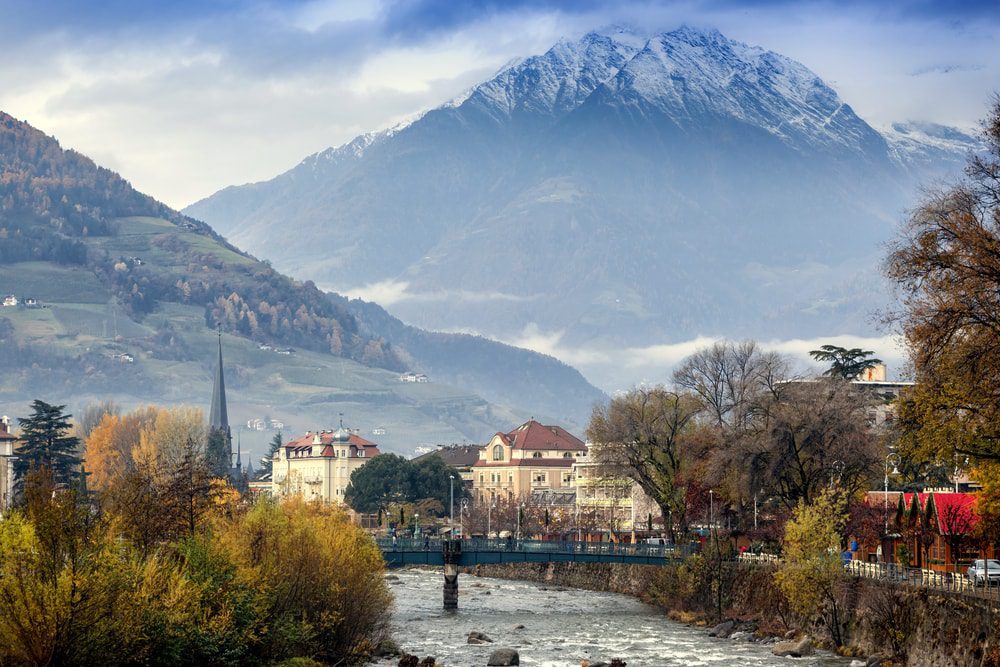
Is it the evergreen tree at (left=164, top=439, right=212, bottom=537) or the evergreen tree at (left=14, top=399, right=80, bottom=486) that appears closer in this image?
the evergreen tree at (left=164, top=439, right=212, bottom=537)

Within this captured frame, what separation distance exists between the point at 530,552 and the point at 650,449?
11.6m

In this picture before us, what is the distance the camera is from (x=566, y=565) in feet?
501

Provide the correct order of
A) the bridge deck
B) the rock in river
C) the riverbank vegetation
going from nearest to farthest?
the riverbank vegetation, the rock in river, the bridge deck

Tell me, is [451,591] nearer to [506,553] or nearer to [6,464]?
[506,553]

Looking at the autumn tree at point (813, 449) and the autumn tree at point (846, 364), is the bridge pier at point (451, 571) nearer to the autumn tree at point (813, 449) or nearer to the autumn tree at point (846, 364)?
the autumn tree at point (813, 449)

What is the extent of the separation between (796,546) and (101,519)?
3615 centimetres

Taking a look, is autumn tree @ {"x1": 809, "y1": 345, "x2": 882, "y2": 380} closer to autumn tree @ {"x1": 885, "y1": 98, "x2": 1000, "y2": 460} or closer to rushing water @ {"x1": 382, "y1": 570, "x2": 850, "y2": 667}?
rushing water @ {"x1": 382, "y1": 570, "x2": 850, "y2": 667}

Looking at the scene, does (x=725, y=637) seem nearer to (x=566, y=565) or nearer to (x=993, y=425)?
(x=993, y=425)

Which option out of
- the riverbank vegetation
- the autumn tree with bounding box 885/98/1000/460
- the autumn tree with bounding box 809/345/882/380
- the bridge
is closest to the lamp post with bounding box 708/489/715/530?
the bridge

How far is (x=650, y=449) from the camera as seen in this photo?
128375 millimetres

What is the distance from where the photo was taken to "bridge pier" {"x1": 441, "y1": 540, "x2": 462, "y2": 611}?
122 m

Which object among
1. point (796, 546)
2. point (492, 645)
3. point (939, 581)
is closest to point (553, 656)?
point (492, 645)

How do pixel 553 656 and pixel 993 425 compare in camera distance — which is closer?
pixel 993 425

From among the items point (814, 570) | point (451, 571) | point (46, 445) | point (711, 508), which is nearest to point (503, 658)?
point (814, 570)
